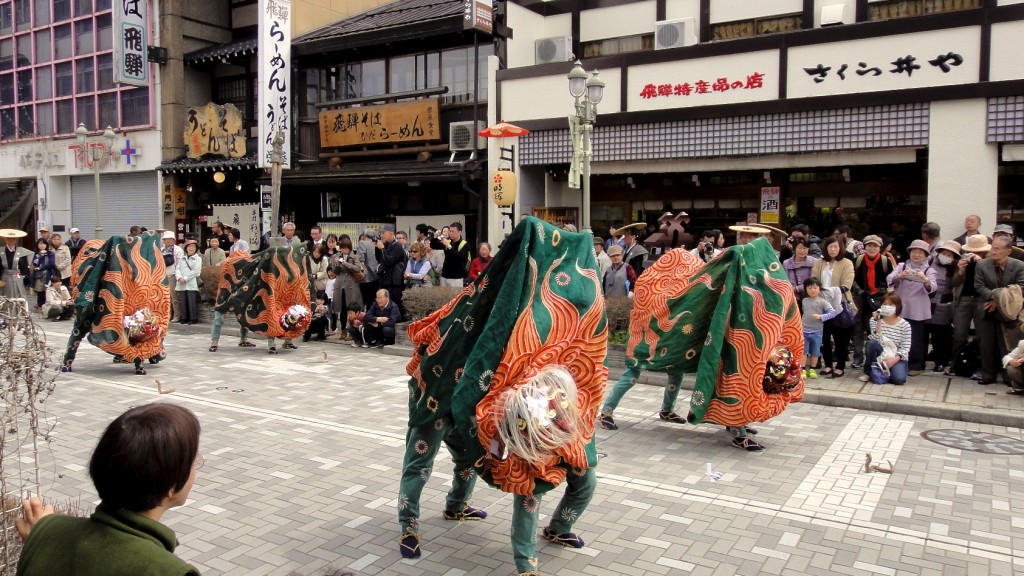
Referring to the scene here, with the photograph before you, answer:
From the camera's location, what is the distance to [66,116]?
2555 centimetres

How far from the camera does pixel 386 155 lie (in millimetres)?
18828

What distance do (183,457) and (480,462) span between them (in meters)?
2.04

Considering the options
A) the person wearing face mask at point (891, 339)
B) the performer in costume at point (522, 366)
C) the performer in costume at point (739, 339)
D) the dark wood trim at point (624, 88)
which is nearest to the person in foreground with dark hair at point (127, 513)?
the performer in costume at point (522, 366)

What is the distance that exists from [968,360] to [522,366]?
7.75m

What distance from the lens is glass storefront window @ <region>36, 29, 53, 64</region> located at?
84.1 feet

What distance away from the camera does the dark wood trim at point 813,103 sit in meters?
11.7

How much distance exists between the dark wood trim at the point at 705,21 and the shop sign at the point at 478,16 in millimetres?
4256

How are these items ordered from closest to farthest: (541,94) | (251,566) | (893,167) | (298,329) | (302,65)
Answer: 1. (251,566)
2. (298,329)
3. (893,167)
4. (541,94)
5. (302,65)

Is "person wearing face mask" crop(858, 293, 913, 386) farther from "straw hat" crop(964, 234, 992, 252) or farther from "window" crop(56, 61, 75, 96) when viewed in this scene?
"window" crop(56, 61, 75, 96)

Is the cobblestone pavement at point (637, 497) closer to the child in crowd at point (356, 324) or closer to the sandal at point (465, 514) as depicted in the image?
the sandal at point (465, 514)

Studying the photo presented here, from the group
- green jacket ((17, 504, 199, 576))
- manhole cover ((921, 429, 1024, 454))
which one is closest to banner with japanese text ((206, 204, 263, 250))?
manhole cover ((921, 429, 1024, 454))

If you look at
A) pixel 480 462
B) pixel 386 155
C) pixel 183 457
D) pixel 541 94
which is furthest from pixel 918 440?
pixel 386 155

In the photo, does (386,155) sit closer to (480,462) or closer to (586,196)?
(586,196)

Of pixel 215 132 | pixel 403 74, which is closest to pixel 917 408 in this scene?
pixel 403 74
